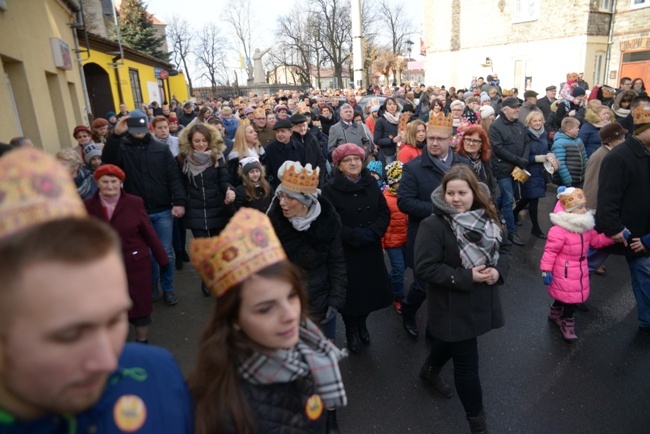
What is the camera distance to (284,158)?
6.53m

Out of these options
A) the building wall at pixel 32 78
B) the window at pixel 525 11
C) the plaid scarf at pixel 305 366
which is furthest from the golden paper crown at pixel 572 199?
the window at pixel 525 11

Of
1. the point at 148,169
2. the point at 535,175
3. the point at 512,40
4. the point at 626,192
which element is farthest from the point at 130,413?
the point at 512,40

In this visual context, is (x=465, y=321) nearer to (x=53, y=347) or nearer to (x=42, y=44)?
(x=53, y=347)

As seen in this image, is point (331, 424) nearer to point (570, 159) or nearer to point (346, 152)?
point (346, 152)

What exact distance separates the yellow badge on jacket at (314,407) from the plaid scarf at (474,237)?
159cm

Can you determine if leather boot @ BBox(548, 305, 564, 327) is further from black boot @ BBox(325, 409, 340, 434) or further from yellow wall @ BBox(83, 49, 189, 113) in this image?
yellow wall @ BBox(83, 49, 189, 113)

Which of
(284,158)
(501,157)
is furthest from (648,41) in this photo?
(284,158)

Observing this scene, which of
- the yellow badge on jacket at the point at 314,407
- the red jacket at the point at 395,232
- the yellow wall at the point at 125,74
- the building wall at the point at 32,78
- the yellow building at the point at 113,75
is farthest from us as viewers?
the yellow wall at the point at 125,74

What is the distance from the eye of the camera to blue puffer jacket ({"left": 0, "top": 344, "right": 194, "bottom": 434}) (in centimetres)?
96

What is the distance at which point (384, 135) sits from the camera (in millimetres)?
8773

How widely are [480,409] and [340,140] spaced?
5.75 meters

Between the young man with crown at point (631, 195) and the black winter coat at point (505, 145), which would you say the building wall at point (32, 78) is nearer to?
the black winter coat at point (505, 145)

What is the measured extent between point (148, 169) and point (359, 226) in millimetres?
2669

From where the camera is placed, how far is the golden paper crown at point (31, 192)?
0.85 m
